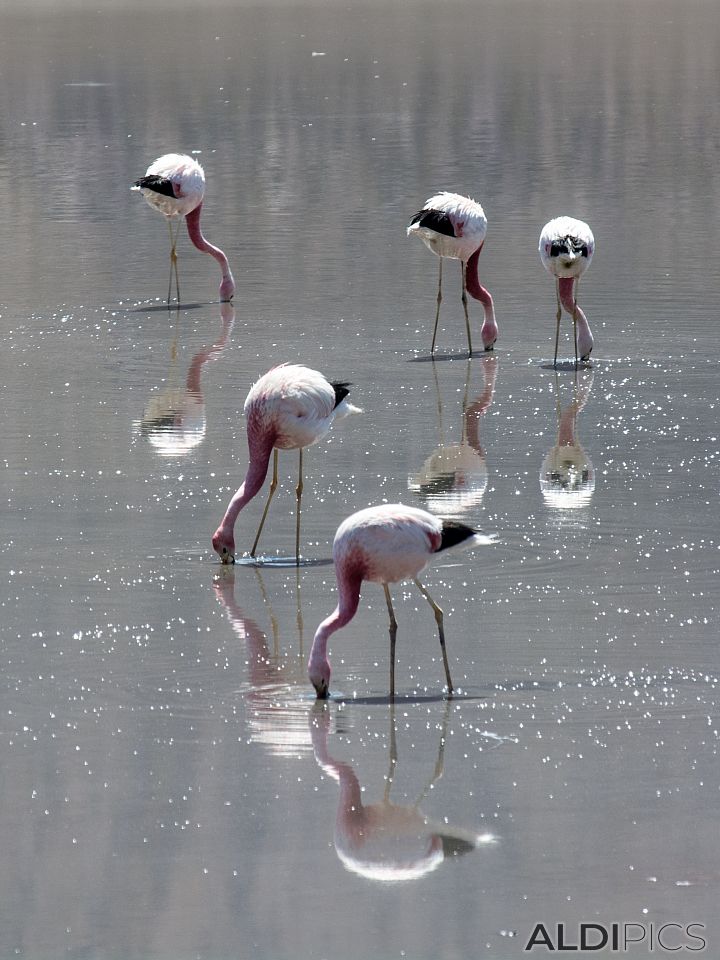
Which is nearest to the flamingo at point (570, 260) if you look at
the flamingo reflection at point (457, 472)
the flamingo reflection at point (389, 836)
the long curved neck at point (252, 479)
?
the flamingo reflection at point (457, 472)

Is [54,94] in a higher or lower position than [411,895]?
lower

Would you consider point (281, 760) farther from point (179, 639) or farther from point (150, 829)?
point (179, 639)

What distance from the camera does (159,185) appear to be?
15039 mm

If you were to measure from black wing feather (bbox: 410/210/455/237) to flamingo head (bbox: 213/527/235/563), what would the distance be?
501 cm

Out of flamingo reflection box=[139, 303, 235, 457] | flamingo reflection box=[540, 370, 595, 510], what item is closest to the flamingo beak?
flamingo reflection box=[540, 370, 595, 510]

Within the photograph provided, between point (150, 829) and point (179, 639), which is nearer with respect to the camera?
point (150, 829)

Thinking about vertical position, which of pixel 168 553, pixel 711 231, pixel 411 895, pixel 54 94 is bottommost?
pixel 54 94

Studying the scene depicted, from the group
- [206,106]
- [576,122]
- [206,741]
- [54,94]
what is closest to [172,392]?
[206,741]

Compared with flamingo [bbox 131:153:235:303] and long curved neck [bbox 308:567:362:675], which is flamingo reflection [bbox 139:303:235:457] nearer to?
flamingo [bbox 131:153:235:303]

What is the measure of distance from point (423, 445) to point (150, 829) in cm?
500

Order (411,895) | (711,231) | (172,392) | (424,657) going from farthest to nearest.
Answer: (711,231) < (172,392) < (424,657) < (411,895)

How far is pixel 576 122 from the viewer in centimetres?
2789

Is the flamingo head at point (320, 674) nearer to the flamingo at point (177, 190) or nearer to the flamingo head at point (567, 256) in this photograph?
the flamingo head at point (567, 256)

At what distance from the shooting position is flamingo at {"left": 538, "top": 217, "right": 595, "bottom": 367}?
1185 cm
